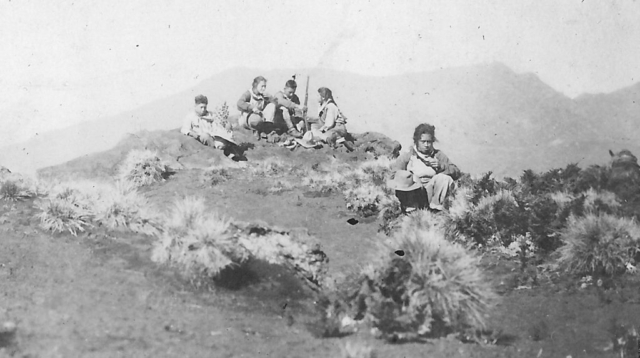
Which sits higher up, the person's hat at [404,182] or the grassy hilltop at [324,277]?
the person's hat at [404,182]

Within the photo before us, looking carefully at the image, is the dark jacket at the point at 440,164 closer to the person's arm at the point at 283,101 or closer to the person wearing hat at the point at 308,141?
the person wearing hat at the point at 308,141

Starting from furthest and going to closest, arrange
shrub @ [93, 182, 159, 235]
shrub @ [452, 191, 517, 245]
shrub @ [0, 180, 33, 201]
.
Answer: shrub @ [0, 180, 33, 201] < shrub @ [452, 191, 517, 245] < shrub @ [93, 182, 159, 235]

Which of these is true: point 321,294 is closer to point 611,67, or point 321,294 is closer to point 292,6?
point 292,6

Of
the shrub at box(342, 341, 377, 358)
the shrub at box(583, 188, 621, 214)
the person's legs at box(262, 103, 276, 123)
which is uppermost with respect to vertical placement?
the person's legs at box(262, 103, 276, 123)

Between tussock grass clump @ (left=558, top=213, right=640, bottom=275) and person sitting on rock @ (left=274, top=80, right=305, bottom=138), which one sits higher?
person sitting on rock @ (left=274, top=80, right=305, bottom=138)

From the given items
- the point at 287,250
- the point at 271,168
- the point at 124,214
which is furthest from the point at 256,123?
the point at 287,250

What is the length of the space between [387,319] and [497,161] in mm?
19433

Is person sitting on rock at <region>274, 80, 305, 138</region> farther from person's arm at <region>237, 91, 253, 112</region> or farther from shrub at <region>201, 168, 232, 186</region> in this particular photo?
shrub at <region>201, 168, 232, 186</region>

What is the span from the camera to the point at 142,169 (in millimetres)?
11023

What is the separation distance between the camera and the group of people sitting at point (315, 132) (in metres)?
8.77

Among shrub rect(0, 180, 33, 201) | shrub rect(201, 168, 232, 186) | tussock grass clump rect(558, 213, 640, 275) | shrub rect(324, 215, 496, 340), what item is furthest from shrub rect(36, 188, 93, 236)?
tussock grass clump rect(558, 213, 640, 275)

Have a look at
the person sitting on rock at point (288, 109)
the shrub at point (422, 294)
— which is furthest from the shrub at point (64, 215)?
the person sitting on rock at point (288, 109)

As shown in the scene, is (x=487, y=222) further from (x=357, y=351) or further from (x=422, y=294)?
(x=357, y=351)

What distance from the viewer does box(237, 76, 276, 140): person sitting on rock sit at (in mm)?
14211
